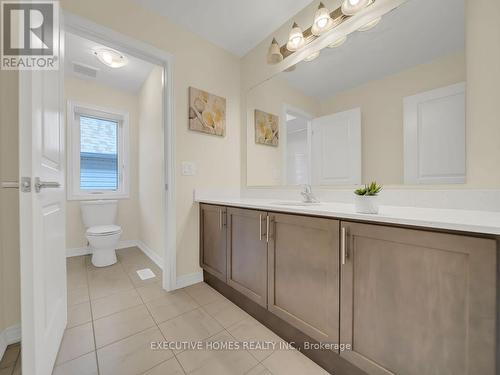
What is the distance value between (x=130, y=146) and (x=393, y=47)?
334cm

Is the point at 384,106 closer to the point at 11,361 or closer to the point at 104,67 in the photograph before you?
the point at 11,361

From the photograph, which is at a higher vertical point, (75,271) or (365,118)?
(365,118)

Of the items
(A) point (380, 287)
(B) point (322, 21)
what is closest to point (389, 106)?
(B) point (322, 21)

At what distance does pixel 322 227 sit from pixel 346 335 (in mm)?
479

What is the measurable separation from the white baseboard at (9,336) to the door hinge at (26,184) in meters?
1.03

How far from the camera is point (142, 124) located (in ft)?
9.82

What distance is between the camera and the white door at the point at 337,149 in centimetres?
140

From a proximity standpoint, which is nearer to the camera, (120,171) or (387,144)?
(387,144)

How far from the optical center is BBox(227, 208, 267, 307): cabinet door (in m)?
1.31

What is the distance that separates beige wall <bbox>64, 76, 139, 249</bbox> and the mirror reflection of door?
2.51 meters

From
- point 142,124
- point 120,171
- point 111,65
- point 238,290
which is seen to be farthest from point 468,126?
point 120,171

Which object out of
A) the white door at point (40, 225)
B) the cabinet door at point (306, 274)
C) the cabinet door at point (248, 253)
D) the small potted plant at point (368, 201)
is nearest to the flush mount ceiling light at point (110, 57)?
the white door at point (40, 225)

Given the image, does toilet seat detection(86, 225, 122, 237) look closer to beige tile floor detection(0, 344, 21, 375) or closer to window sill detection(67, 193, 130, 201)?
window sill detection(67, 193, 130, 201)

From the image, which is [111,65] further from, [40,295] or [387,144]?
[387,144]
